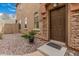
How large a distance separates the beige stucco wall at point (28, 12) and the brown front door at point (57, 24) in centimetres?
27

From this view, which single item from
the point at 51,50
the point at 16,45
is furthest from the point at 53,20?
the point at 16,45

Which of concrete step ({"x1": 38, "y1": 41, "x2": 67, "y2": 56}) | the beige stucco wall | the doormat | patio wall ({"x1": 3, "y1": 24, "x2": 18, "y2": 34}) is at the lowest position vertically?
concrete step ({"x1": 38, "y1": 41, "x2": 67, "y2": 56})

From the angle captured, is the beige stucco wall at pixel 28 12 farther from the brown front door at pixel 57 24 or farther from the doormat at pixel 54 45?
the doormat at pixel 54 45

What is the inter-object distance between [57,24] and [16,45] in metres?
0.70

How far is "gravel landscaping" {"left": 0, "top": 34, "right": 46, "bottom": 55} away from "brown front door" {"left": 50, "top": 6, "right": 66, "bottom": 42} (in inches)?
8.7

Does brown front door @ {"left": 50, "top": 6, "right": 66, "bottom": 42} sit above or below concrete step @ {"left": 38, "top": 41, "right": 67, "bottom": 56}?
above

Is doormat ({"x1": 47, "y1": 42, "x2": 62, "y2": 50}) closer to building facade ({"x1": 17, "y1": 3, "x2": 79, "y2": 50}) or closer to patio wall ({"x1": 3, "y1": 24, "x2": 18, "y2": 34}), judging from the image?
building facade ({"x1": 17, "y1": 3, "x2": 79, "y2": 50})

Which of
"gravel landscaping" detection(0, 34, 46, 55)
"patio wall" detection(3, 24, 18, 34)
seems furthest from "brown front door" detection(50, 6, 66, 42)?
"patio wall" detection(3, 24, 18, 34)

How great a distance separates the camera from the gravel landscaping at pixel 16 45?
79.8 inches

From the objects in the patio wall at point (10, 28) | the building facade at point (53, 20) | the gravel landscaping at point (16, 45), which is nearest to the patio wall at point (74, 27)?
the building facade at point (53, 20)

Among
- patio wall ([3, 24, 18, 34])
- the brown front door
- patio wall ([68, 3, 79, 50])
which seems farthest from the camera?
patio wall ([3, 24, 18, 34])

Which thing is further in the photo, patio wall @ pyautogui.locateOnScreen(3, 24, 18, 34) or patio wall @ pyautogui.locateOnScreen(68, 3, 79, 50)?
patio wall @ pyautogui.locateOnScreen(3, 24, 18, 34)

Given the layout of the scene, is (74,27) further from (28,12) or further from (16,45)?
(16,45)

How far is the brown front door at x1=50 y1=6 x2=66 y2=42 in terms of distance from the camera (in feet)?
6.44
